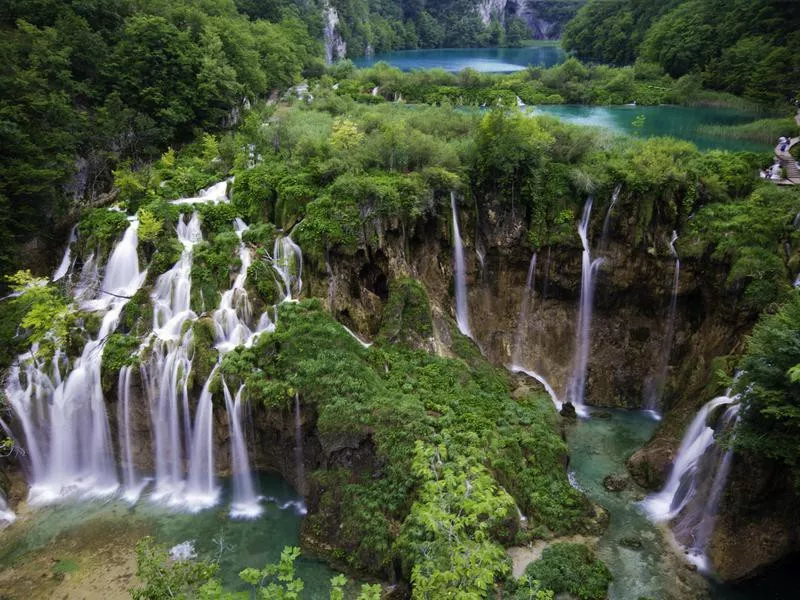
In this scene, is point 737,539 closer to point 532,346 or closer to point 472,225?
point 532,346

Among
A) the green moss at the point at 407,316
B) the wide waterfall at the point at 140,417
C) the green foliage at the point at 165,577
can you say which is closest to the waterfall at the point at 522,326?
the green moss at the point at 407,316

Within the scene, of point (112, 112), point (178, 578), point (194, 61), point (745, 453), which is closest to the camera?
point (178, 578)

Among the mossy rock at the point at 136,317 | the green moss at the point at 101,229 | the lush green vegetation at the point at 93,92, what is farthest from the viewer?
the lush green vegetation at the point at 93,92

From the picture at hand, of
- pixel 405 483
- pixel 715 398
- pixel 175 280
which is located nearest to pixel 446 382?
pixel 405 483

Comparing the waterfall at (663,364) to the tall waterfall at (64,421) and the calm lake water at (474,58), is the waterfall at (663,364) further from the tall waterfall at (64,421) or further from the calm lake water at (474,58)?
the calm lake water at (474,58)

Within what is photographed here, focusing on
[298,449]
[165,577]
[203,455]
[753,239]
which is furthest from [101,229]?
[753,239]

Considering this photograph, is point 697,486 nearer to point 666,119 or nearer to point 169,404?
point 169,404

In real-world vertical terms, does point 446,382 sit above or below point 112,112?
below
